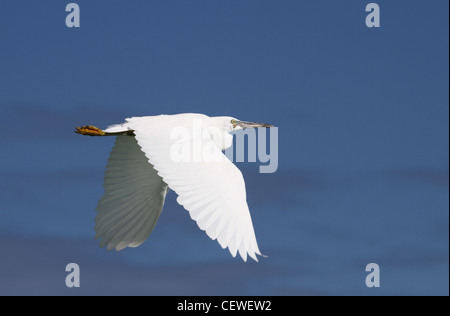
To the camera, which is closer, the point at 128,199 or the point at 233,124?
the point at 233,124

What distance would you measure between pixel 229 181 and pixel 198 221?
1260 millimetres

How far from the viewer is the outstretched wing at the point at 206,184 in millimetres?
11531

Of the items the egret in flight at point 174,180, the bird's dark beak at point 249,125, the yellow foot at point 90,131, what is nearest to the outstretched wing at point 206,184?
the egret in flight at point 174,180

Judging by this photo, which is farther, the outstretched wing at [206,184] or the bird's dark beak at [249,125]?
the bird's dark beak at [249,125]

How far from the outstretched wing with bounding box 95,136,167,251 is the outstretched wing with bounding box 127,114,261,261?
1914mm

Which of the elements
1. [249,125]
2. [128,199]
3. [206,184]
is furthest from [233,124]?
[206,184]

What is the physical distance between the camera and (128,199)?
1625cm

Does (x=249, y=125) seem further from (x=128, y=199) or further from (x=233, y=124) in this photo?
(x=128, y=199)

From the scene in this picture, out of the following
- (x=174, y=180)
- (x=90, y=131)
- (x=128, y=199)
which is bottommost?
(x=174, y=180)

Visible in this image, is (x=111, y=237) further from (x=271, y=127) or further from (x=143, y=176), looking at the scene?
(x=271, y=127)

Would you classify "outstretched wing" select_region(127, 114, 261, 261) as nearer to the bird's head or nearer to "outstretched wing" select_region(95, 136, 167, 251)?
the bird's head

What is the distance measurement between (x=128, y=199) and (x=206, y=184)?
14.0 feet

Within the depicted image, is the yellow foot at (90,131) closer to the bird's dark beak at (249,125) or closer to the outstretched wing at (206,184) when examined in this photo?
the outstretched wing at (206,184)

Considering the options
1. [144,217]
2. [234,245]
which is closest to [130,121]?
[144,217]
